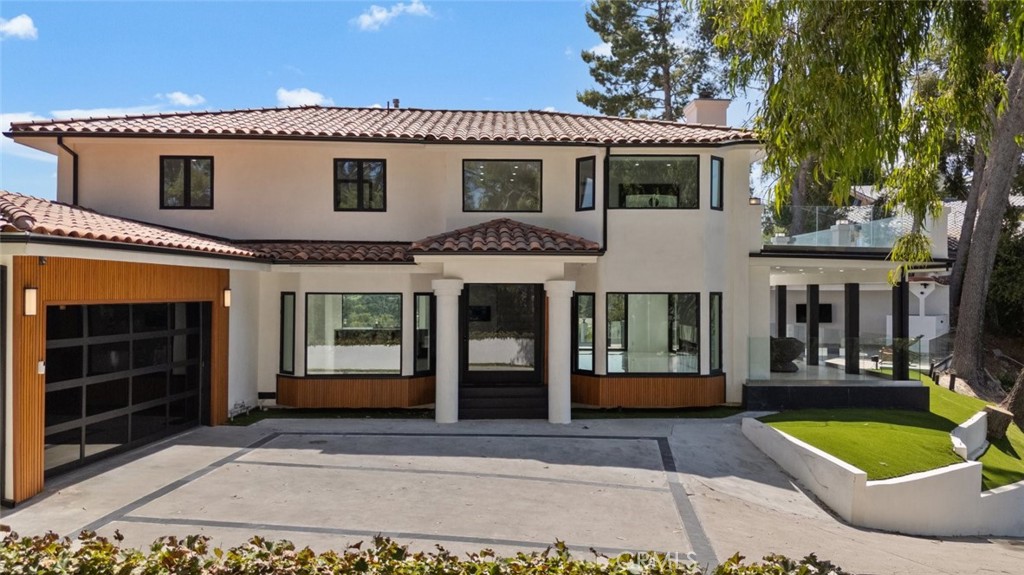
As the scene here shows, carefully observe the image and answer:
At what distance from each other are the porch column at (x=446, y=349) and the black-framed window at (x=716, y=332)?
20.0 feet

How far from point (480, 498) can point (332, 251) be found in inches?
290

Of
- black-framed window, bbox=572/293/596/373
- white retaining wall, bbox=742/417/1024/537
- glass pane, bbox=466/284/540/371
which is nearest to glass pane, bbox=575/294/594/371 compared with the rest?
black-framed window, bbox=572/293/596/373

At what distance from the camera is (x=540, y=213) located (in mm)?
14719

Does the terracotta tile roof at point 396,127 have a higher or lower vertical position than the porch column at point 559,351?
higher

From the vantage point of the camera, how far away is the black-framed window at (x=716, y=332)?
571 inches

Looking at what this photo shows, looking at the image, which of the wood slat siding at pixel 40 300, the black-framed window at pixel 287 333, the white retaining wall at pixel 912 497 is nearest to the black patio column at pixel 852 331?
the white retaining wall at pixel 912 497

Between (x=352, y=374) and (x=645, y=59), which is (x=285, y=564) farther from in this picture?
(x=645, y=59)

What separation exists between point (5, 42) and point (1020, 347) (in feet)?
112

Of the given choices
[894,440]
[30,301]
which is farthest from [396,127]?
[894,440]

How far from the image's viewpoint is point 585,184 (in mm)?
14539

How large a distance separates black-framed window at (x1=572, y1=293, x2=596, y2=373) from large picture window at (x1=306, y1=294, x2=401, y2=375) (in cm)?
415

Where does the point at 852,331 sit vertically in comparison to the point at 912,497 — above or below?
above

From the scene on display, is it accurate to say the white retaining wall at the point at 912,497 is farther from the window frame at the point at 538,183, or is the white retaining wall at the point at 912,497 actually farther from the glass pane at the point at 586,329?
the window frame at the point at 538,183

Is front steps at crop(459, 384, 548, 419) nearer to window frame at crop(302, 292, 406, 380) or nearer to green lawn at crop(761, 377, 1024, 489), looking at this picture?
window frame at crop(302, 292, 406, 380)
